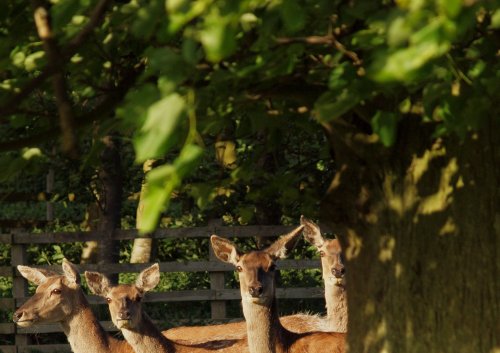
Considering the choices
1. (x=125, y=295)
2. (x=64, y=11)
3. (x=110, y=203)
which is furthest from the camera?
(x=110, y=203)

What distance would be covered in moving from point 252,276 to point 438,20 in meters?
8.37

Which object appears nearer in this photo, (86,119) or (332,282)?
(86,119)

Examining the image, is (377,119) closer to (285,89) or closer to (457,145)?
(285,89)

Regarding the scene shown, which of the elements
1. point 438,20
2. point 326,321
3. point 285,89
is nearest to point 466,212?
point 285,89

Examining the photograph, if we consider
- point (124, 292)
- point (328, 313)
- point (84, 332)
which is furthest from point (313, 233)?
point (84, 332)

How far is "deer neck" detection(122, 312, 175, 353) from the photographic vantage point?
40.5 ft

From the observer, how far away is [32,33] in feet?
19.4

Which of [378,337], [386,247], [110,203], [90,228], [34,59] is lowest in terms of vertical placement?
[378,337]

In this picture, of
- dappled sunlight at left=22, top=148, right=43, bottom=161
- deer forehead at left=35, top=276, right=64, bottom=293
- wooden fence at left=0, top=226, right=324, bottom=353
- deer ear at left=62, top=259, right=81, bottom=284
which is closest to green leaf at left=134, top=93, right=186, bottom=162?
dappled sunlight at left=22, top=148, right=43, bottom=161

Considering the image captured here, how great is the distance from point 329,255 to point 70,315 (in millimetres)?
3015

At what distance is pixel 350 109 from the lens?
6293mm

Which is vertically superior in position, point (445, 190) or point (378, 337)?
point (445, 190)

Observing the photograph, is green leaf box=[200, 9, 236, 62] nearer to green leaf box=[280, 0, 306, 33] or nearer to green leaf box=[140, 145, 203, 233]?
green leaf box=[140, 145, 203, 233]

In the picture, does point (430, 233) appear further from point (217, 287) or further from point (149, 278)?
point (217, 287)
